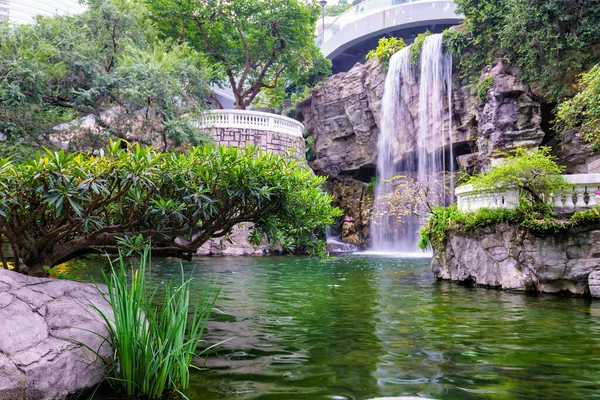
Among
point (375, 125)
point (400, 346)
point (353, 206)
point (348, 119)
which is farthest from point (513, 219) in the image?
point (353, 206)

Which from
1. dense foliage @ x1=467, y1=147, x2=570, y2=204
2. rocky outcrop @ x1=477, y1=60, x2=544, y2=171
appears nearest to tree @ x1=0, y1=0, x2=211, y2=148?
dense foliage @ x1=467, y1=147, x2=570, y2=204

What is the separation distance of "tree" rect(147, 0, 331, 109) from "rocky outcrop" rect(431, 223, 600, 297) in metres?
18.7

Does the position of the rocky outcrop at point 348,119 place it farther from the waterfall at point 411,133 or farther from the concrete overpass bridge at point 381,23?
the concrete overpass bridge at point 381,23

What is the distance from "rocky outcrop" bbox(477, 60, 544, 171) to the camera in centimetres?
1634

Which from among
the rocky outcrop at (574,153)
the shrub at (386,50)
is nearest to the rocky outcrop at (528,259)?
the rocky outcrop at (574,153)

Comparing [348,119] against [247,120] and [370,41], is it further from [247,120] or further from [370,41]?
[370,41]

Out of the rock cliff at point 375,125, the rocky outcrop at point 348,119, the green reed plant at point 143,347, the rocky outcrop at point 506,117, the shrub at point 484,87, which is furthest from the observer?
the rocky outcrop at point 348,119

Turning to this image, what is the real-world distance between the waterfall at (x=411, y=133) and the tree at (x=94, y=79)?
10444 millimetres

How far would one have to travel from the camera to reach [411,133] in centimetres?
2241

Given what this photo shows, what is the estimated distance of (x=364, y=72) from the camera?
81.1 ft

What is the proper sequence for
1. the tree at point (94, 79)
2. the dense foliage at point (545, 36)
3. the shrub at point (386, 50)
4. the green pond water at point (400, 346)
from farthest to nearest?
the shrub at point (386, 50) → the dense foliage at point (545, 36) → the tree at point (94, 79) → the green pond water at point (400, 346)

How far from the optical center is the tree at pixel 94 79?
41.6 feet

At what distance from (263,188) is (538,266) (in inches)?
257

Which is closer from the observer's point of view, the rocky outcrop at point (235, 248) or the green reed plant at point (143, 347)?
the green reed plant at point (143, 347)
